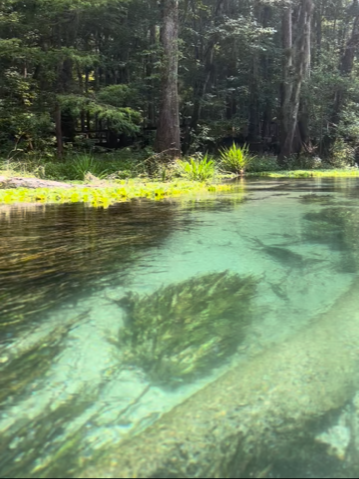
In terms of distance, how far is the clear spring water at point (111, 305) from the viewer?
1.04 meters

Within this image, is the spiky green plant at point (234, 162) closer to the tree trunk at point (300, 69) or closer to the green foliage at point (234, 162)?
the green foliage at point (234, 162)

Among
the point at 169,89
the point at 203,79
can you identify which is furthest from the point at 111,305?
the point at 203,79

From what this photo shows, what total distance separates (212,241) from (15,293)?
1589 millimetres

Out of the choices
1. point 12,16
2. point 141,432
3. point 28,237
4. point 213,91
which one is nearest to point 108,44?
point 213,91

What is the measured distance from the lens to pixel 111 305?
1936mm

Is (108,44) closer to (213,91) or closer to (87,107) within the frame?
(213,91)

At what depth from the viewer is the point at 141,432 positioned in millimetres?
1062

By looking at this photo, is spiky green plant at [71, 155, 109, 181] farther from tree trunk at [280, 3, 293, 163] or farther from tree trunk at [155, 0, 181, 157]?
tree trunk at [280, 3, 293, 163]

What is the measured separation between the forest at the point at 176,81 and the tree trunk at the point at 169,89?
0.03 meters

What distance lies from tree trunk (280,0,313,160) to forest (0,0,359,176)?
0.04 metres

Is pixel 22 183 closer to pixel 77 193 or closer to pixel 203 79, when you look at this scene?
pixel 77 193

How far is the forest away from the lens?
472 inches

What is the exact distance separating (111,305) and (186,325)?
0.39 m

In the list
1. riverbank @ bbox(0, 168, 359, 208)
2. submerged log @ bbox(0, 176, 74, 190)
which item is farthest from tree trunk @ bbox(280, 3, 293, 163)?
submerged log @ bbox(0, 176, 74, 190)
